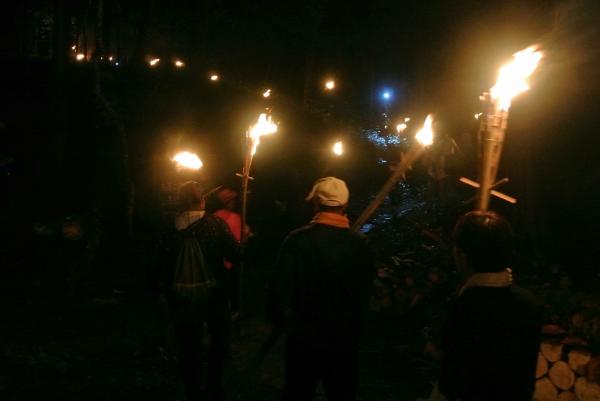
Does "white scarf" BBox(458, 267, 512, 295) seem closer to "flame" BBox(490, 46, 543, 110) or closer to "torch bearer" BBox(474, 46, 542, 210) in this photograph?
"torch bearer" BBox(474, 46, 542, 210)

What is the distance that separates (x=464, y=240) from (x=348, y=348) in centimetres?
142

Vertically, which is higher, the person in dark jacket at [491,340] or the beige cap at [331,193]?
the beige cap at [331,193]

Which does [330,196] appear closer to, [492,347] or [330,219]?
[330,219]

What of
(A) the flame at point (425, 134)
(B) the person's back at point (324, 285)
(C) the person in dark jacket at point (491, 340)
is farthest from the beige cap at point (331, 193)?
(C) the person in dark jacket at point (491, 340)

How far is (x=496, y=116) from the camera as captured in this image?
384 centimetres

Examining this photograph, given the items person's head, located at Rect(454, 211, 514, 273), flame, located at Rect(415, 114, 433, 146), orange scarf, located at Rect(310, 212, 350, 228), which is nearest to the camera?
person's head, located at Rect(454, 211, 514, 273)

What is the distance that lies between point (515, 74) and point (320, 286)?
2189 millimetres

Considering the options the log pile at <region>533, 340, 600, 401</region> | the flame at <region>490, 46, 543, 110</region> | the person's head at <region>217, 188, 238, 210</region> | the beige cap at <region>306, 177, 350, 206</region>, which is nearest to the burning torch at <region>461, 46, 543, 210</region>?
the flame at <region>490, 46, 543, 110</region>

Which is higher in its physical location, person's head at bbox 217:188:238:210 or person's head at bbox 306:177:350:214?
person's head at bbox 306:177:350:214

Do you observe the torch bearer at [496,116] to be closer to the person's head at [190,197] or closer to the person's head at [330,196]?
the person's head at [330,196]

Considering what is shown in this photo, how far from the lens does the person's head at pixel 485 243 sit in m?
2.63

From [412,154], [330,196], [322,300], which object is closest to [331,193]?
[330,196]

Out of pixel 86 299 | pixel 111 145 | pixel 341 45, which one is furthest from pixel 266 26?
pixel 86 299

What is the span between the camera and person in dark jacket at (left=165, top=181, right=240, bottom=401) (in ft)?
15.5
